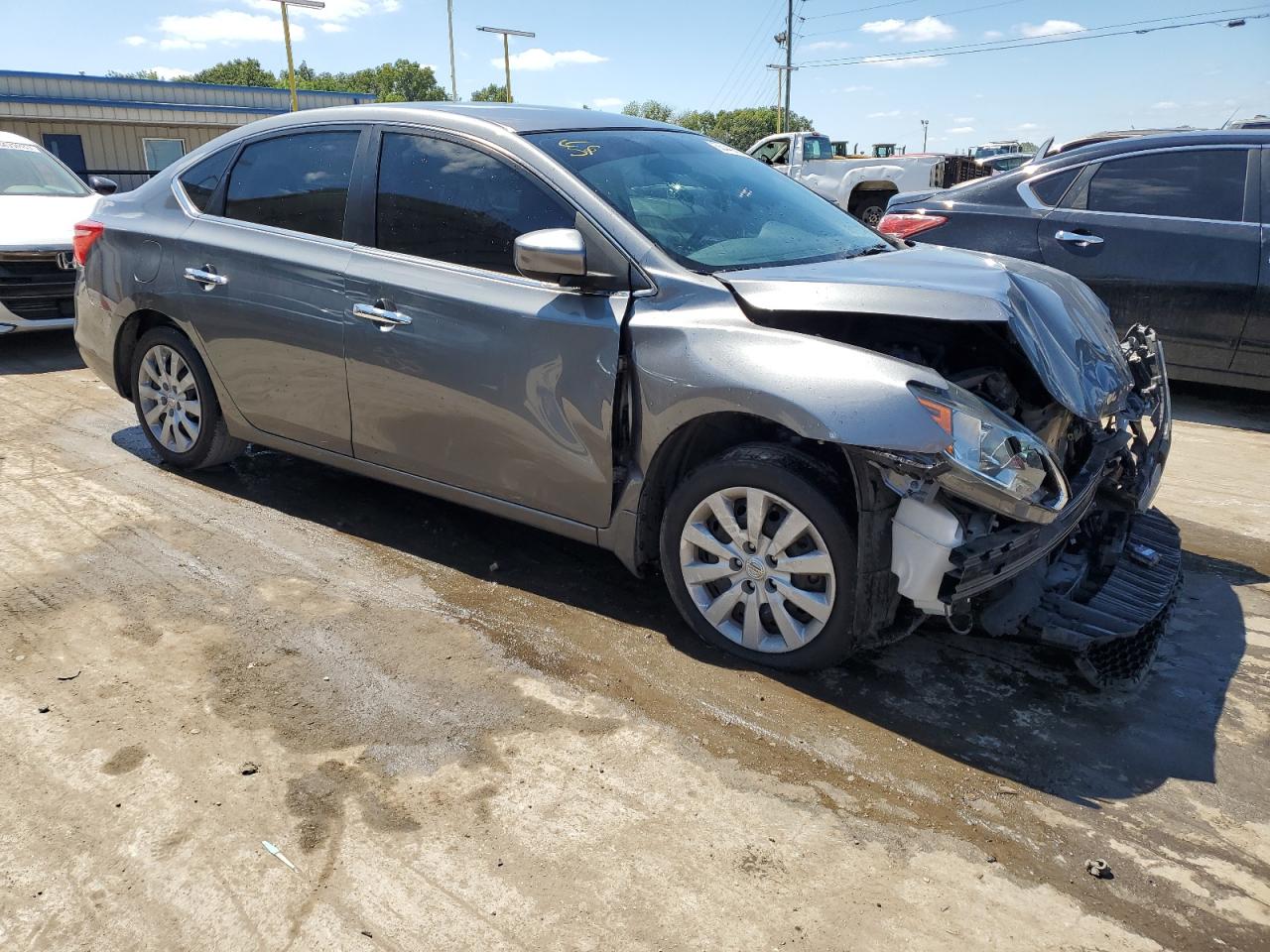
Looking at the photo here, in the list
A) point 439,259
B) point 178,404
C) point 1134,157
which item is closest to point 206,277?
point 178,404

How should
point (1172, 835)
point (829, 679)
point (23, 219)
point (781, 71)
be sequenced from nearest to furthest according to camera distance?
point (1172, 835) < point (829, 679) < point (23, 219) < point (781, 71)

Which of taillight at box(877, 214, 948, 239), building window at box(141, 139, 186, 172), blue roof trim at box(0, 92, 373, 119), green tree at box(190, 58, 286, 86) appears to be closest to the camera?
taillight at box(877, 214, 948, 239)

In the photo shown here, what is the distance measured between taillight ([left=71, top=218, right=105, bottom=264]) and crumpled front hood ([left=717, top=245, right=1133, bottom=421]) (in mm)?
3641

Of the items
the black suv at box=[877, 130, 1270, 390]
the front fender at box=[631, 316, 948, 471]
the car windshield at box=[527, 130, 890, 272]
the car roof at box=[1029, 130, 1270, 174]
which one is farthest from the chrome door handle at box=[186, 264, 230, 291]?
the car roof at box=[1029, 130, 1270, 174]

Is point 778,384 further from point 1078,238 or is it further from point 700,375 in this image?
point 1078,238

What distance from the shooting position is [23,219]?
7.91 m

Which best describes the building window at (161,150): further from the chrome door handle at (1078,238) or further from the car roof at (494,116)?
the chrome door handle at (1078,238)

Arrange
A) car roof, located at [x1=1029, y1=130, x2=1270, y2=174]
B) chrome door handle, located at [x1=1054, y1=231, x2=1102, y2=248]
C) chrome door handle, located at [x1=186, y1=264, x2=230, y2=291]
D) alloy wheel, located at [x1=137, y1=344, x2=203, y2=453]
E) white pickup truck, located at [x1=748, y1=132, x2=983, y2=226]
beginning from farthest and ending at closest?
1. white pickup truck, located at [x1=748, y1=132, x2=983, y2=226]
2. chrome door handle, located at [x1=1054, y1=231, x2=1102, y2=248]
3. car roof, located at [x1=1029, y1=130, x2=1270, y2=174]
4. alloy wheel, located at [x1=137, y1=344, x2=203, y2=453]
5. chrome door handle, located at [x1=186, y1=264, x2=230, y2=291]

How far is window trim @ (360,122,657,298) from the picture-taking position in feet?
11.1

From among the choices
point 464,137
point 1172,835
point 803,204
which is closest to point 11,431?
point 464,137

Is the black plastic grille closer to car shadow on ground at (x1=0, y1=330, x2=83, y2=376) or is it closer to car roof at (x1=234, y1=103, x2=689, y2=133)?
car shadow on ground at (x1=0, y1=330, x2=83, y2=376)

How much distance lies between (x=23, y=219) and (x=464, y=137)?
5984 mm

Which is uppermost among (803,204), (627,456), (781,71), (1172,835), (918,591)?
(781,71)

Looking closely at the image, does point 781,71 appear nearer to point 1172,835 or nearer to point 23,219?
point 23,219
